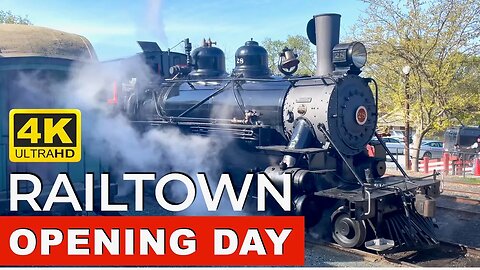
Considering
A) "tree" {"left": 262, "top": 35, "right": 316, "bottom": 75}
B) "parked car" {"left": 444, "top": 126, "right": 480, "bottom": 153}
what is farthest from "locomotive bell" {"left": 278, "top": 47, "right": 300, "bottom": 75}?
"tree" {"left": 262, "top": 35, "right": 316, "bottom": 75}

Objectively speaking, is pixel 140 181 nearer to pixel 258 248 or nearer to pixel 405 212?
pixel 258 248

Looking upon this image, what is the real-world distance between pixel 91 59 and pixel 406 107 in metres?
10.1

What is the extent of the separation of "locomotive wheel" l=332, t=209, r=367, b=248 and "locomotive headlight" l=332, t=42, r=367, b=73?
2.20m

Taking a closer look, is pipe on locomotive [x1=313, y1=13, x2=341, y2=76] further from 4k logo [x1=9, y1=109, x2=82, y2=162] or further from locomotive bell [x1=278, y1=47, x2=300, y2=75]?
4k logo [x1=9, y1=109, x2=82, y2=162]

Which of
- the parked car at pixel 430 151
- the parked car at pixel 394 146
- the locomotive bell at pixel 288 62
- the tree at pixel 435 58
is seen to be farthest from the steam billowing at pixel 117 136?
the parked car at pixel 394 146

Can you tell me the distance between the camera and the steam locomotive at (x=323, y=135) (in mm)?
6441

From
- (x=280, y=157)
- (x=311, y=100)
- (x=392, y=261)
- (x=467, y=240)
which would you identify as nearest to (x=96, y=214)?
(x=280, y=157)

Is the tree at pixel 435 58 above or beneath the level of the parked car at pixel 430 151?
above

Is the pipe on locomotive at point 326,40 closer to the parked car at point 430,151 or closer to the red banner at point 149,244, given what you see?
the red banner at point 149,244

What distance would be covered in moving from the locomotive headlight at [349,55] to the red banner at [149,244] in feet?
9.30

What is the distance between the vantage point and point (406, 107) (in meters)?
14.7

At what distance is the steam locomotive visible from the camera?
6.44 metres

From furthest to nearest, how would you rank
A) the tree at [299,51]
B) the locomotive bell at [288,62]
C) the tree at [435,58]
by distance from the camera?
the tree at [299,51], the tree at [435,58], the locomotive bell at [288,62]

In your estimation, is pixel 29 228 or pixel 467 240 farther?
pixel 467 240
